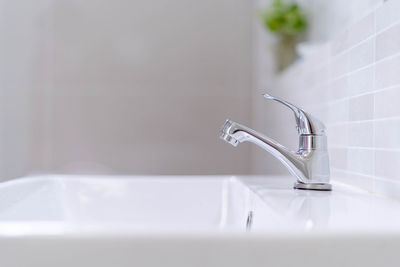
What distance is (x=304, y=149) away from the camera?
0.73 metres

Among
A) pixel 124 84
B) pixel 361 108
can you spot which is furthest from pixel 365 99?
pixel 124 84

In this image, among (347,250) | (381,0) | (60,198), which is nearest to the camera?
(347,250)

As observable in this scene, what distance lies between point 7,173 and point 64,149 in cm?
26

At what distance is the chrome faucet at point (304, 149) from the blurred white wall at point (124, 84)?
1.18 m

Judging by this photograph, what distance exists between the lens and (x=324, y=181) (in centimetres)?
72

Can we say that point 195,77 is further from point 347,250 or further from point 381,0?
point 347,250

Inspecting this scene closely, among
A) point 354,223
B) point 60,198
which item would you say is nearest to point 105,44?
point 60,198

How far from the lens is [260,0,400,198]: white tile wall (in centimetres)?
64

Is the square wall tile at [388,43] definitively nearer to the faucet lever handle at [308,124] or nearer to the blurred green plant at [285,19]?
the faucet lever handle at [308,124]

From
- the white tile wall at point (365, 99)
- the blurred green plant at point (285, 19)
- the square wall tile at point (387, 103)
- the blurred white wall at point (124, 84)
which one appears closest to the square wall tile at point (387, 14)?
the white tile wall at point (365, 99)

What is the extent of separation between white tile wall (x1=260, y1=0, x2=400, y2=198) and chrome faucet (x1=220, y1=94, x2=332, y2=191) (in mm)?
77

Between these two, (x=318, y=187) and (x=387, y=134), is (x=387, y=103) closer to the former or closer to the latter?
(x=387, y=134)

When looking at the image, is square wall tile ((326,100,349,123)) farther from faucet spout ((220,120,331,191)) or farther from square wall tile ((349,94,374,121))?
faucet spout ((220,120,331,191))

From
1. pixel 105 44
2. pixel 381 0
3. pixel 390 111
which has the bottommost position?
pixel 390 111
